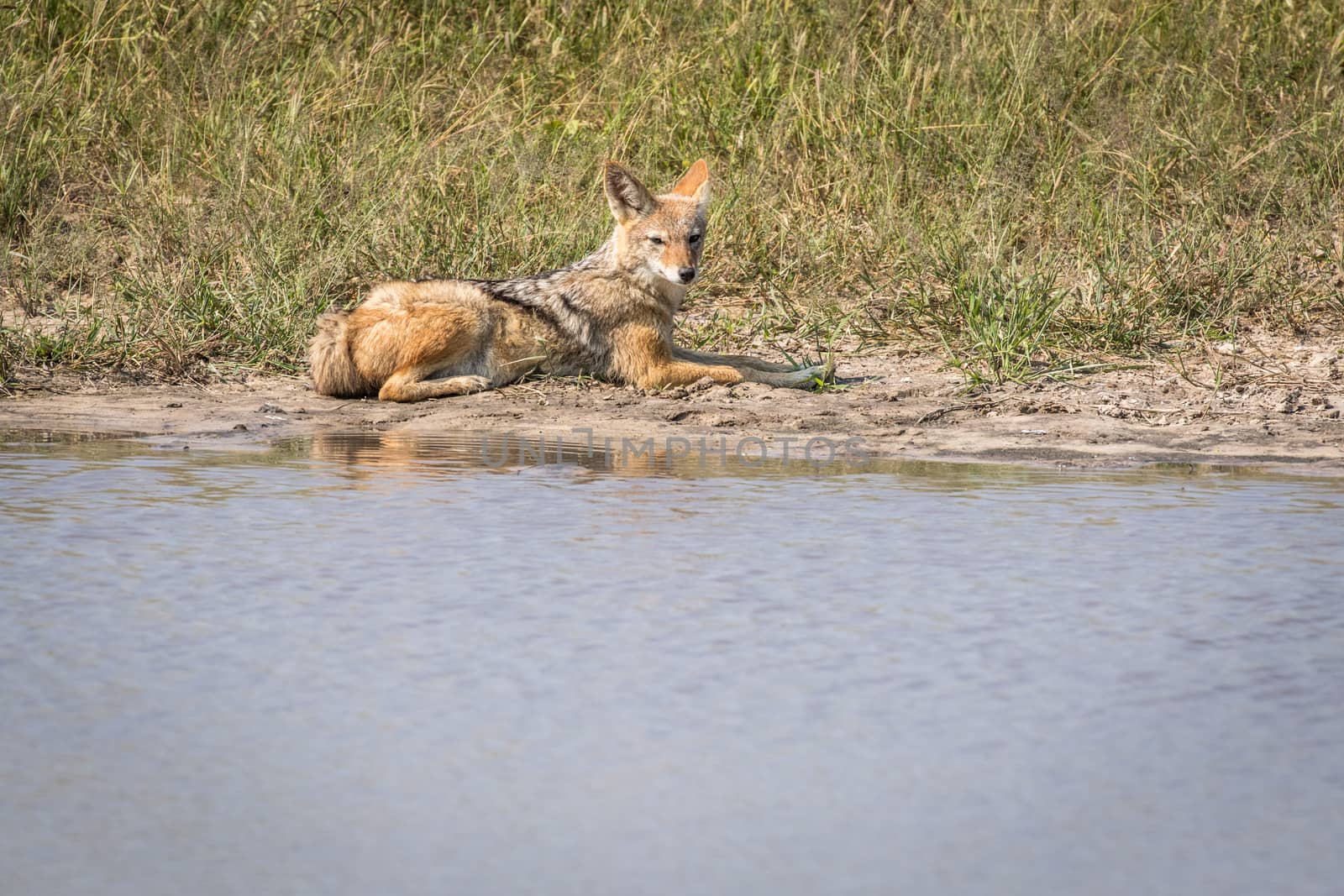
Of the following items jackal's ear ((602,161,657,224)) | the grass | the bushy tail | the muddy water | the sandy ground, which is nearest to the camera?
the muddy water

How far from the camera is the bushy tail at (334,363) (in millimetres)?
6953

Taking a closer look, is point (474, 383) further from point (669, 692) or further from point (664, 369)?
point (669, 692)

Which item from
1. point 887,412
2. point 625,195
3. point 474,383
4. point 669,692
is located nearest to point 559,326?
point 474,383

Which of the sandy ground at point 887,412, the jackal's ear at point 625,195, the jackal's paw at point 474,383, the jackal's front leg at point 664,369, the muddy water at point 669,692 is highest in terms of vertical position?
the jackal's ear at point 625,195

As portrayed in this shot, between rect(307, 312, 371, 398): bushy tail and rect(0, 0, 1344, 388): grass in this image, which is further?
rect(0, 0, 1344, 388): grass

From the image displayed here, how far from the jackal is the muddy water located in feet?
6.69

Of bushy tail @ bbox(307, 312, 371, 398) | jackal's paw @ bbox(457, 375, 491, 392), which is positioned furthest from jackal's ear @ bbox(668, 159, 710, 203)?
bushy tail @ bbox(307, 312, 371, 398)

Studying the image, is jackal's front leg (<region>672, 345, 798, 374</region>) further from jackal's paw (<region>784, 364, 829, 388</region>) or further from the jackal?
jackal's paw (<region>784, 364, 829, 388</region>)

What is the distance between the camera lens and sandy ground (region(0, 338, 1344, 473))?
19.7 ft

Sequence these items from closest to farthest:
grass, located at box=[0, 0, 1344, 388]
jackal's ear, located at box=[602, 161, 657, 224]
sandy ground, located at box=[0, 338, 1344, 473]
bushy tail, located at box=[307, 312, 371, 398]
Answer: sandy ground, located at box=[0, 338, 1344, 473], bushy tail, located at box=[307, 312, 371, 398], jackal's ear, located at box=[602, 161, 657, 224], grass, located at box=[0, 0, 1344, 388]

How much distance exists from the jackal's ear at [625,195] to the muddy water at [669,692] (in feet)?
9.12

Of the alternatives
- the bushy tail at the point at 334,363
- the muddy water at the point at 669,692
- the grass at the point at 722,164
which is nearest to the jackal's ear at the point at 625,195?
the grass at the point at 722,164

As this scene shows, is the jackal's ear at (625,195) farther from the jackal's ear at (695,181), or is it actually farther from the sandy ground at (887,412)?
the sandy ground at (887,412)

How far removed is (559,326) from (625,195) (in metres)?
0.69
